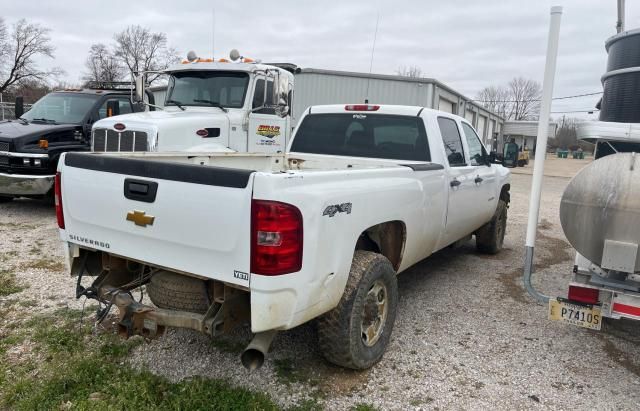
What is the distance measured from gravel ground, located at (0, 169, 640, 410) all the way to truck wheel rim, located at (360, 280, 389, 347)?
24 centimetres

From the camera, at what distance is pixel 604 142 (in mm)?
3650

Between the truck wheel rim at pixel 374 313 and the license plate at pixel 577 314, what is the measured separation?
1.20 m

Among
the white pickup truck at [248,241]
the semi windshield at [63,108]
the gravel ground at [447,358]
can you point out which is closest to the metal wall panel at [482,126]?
the semi windshield at [63,108]

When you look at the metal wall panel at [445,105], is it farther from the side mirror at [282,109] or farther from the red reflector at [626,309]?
the red reflector at [626,309]

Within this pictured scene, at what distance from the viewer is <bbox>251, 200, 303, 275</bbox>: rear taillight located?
2570mm

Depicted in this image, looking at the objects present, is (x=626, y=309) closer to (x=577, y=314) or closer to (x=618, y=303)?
(x=618, y=303)

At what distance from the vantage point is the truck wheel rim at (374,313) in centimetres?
359

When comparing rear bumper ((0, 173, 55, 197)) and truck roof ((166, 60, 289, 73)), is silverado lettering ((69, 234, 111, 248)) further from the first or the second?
rear bumper ((0, 173, 55, 197))

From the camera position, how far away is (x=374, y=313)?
3.65 metres

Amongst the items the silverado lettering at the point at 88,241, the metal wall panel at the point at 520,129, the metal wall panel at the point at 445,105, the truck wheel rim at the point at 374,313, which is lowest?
the truck wheel rim at the point at 374,313

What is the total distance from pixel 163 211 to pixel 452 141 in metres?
3.45

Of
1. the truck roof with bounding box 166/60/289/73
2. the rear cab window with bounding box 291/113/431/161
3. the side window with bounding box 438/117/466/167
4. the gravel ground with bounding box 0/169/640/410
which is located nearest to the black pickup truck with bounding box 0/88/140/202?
the truck roof with bounding box 166/60/289/73

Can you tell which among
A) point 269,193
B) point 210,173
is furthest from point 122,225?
point 269,193

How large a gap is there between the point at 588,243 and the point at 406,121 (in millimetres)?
2153
